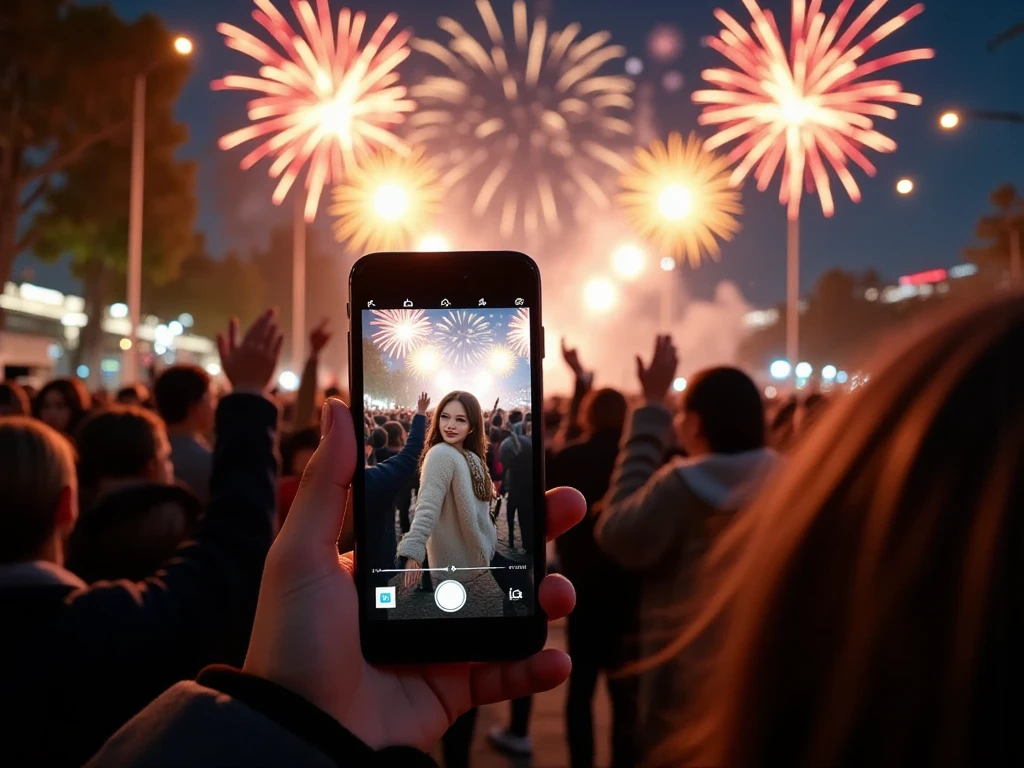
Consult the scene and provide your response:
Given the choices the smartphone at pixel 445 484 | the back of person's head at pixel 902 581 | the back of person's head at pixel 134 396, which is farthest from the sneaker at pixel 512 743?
the back of person's head at pixel 902 581

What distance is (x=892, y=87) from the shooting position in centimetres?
1741

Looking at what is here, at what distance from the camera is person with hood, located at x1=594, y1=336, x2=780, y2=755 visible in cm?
348

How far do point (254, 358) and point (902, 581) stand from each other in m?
2.11

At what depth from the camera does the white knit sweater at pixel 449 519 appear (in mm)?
1723

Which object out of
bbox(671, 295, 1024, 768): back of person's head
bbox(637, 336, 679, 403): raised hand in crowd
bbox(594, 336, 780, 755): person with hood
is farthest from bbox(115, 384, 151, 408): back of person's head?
bbox(671, 295, 1024, 768): back of person's head

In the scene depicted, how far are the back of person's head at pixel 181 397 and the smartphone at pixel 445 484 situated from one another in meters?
3.27

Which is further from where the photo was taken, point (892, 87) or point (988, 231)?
point (988, 231)

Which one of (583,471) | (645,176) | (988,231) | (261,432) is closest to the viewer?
(261,432)

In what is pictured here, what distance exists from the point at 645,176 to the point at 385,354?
22373 mm

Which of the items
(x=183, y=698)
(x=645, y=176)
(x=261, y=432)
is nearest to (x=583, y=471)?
(x=261, y=432)

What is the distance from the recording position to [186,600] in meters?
2.16

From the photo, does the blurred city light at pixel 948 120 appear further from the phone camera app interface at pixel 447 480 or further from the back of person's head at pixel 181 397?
the phone camera app interface at pixel 447 480

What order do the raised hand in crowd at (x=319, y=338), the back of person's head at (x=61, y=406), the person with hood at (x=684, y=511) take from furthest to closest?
the back of person's head at (x=61, y=406), the raised hand in crowd at (x=319, y=338), the person with hood at (x=684, y=511)

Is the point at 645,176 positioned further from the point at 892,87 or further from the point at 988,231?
the point at 988,231
